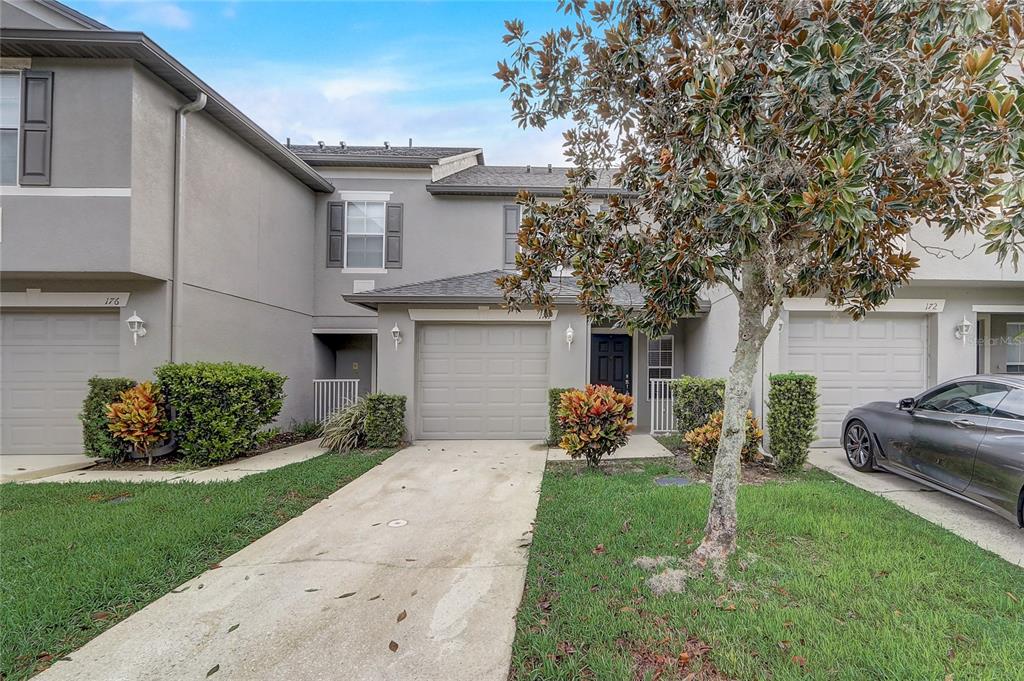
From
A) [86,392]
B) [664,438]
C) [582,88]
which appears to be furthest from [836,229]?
[86,392]

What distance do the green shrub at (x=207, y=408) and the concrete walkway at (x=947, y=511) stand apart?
9.13m

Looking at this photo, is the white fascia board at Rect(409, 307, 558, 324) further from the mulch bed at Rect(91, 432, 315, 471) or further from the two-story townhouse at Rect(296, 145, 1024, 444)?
the mulch bed at Rect(91, 432, 315, 471)

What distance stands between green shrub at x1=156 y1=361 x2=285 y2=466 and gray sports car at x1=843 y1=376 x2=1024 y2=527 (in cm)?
953

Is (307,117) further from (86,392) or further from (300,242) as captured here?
(86,392)

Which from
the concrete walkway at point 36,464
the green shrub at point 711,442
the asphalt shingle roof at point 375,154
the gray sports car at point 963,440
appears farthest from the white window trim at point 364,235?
the gray sports car at point 963,440

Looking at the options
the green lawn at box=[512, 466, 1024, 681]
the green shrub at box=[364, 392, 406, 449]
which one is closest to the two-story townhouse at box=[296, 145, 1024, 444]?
the green shrub at box=[364, 392, 406, 449]

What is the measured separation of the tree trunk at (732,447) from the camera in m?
3.58

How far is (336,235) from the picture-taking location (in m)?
11.3

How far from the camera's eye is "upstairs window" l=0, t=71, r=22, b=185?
670cm

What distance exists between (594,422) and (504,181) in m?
7.71

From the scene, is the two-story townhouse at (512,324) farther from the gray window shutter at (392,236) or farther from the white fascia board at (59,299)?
the white fascia board at (59,299)

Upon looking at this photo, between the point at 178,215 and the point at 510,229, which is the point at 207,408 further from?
the point at 510,229

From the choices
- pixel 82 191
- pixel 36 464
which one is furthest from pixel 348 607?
pixel 82 191

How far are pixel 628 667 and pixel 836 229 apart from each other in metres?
2.79
